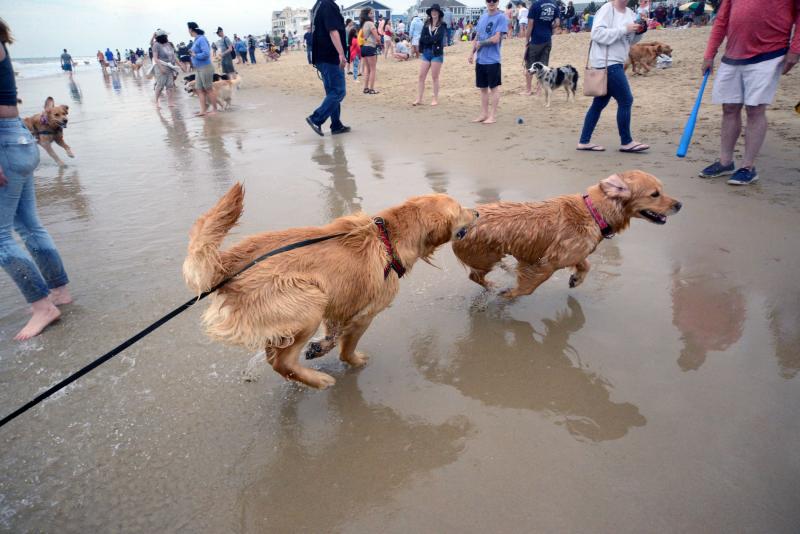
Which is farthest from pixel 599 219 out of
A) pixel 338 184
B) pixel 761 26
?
pixel 338 184

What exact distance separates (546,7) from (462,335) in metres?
10.7

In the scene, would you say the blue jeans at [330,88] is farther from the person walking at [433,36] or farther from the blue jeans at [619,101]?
the blue jeans at [619,101]

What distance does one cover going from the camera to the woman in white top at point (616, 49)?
254 inches

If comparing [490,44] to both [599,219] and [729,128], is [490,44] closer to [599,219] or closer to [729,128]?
[729,128]

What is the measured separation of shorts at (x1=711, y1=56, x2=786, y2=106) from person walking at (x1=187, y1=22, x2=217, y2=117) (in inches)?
478

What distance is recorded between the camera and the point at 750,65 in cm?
520

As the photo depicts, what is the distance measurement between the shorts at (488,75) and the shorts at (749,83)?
176 inches

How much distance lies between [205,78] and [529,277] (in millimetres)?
12944

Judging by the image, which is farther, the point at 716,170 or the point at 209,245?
the point at 716,170

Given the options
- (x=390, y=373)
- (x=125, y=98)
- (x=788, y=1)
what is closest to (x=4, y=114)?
(x=390, y=373)

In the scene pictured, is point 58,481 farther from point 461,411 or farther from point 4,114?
point 4,114

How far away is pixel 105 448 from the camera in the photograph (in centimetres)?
240

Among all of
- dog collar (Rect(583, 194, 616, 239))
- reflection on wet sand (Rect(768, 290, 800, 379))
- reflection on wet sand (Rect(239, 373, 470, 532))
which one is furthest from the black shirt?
reflection on wet sand (Rect(768, 290, 800, 379))

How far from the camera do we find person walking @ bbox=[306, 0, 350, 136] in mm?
8414
